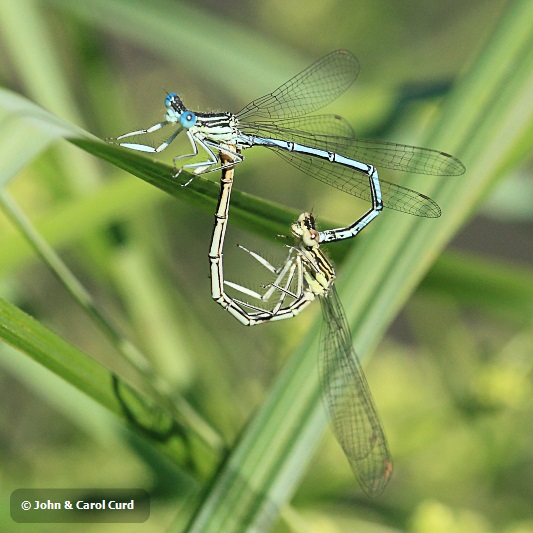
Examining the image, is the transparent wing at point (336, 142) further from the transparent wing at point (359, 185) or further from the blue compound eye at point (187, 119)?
the blue compound eye at point (187, 119)

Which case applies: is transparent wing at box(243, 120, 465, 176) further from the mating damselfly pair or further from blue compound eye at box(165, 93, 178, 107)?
blue compound eye at box(165, 93, 178, 107)

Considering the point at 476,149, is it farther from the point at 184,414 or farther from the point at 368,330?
the point at 184,414

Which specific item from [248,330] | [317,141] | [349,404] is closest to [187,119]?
[317,141]

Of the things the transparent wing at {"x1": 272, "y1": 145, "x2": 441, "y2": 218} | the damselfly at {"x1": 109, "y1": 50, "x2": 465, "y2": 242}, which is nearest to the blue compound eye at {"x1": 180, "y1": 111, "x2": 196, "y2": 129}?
the damselfly at {"x1": 109, "y1": 50, "x2": 465, "y2": 242}

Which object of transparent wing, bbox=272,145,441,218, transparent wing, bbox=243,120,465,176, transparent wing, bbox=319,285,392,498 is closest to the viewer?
transparent wing, bbox=319,285,392,498

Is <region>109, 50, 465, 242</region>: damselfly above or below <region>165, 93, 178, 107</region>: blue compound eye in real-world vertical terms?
above

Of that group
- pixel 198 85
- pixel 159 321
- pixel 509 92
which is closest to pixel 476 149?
pixel 509 92

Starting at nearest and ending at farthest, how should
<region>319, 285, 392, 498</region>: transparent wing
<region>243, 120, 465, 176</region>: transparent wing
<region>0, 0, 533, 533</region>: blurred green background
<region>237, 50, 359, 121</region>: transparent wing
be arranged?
<region>319, 285, 392, 498</region>: transparent wing < <region>0, 0, 533, 533</region>: blurred green background < <region>243, 120, 465, 176</region>: transparent wing < <region>237, 50, 359, 121</region>: transparent wing

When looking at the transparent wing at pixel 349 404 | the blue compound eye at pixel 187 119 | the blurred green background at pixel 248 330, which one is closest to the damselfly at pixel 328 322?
the transparent wing at pixel 349 404
